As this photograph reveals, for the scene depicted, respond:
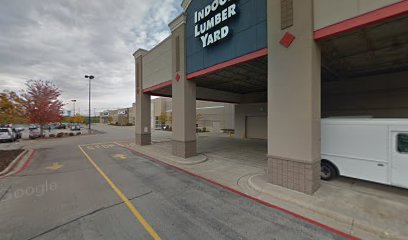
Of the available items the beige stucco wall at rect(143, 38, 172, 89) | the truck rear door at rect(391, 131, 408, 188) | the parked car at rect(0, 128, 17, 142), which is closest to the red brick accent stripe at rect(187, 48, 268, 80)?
the beige stucco wall at rect(143, 38, 172, 89)

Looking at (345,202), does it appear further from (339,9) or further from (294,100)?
(339,9)

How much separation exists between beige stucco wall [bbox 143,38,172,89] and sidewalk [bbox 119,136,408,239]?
853 centimetres

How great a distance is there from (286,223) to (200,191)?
2.87 meters

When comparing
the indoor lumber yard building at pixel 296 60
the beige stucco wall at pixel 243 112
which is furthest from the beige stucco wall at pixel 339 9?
the beige stucco wall at pixel 243 112

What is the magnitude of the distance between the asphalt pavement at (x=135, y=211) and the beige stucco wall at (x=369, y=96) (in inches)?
449

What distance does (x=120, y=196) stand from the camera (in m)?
5.60

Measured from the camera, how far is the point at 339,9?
4871 mm

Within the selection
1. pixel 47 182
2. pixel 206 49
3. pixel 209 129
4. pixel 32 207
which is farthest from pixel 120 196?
pixel 209 129

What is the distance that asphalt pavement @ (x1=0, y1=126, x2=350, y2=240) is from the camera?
3721 millimetres

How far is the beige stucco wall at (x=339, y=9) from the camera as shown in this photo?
4409 millimetres

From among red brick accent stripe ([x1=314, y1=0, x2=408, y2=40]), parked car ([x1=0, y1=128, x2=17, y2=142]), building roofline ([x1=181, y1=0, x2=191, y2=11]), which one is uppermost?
building roofline ([x1=181, y1=0, x2=191, y2=11])

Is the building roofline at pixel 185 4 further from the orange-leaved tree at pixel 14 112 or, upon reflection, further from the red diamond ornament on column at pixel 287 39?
the orange-leaved tree at pixel 14 112

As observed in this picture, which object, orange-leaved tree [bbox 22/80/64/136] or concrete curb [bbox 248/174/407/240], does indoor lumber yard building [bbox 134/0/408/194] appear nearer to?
concrete curb [bbox 248/174/407/240]

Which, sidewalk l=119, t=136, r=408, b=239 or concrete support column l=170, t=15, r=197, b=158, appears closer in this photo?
sidewalk l=119, t=136, r=408, b=239
